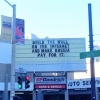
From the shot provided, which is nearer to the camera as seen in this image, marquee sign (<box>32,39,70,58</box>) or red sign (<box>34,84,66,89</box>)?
marquee sign (<box>32,39,70,58</box>)

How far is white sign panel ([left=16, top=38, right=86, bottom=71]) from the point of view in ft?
94.7

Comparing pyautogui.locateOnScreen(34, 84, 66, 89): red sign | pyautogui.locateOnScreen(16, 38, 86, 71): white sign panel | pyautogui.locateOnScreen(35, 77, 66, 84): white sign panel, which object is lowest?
pyautogui.locateOnScreen(34, 84, 66, 89): red sign

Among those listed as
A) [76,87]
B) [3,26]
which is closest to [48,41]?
[76,87]

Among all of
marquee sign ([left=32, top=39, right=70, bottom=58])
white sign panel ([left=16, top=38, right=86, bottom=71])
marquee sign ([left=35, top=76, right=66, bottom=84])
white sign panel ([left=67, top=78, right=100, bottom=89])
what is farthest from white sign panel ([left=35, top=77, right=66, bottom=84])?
marquee sign ([left=32, top=39, right=70, bottom=58])

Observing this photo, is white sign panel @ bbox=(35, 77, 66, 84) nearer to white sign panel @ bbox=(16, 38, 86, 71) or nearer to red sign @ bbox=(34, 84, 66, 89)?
red sign @ bbox=(34, 84, 66, 89)

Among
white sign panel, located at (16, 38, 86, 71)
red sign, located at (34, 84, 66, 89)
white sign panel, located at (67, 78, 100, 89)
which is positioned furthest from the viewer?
red sign, located at (34, 84, 66, 89)

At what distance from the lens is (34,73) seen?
29453mm

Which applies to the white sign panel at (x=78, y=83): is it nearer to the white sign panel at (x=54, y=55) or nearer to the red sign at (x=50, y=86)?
the red sign at (x=50, y=86)

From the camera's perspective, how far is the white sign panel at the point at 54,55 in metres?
28.9

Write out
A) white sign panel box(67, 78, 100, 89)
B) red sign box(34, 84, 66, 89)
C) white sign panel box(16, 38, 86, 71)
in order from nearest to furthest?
white sign panel box(67, 78, 100, 89), white sign panel box(16, 38, 86, 71), red sign box(34, 84, 66, 89)

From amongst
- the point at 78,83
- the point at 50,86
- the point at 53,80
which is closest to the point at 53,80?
the point at 53,80

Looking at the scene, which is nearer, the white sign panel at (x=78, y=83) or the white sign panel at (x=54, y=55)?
the white sign panel at (x=78, y=83)

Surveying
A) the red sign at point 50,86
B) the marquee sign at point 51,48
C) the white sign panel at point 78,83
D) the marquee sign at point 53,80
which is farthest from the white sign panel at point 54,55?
the red sign at point 50,86

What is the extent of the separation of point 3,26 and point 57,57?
11401 mm
